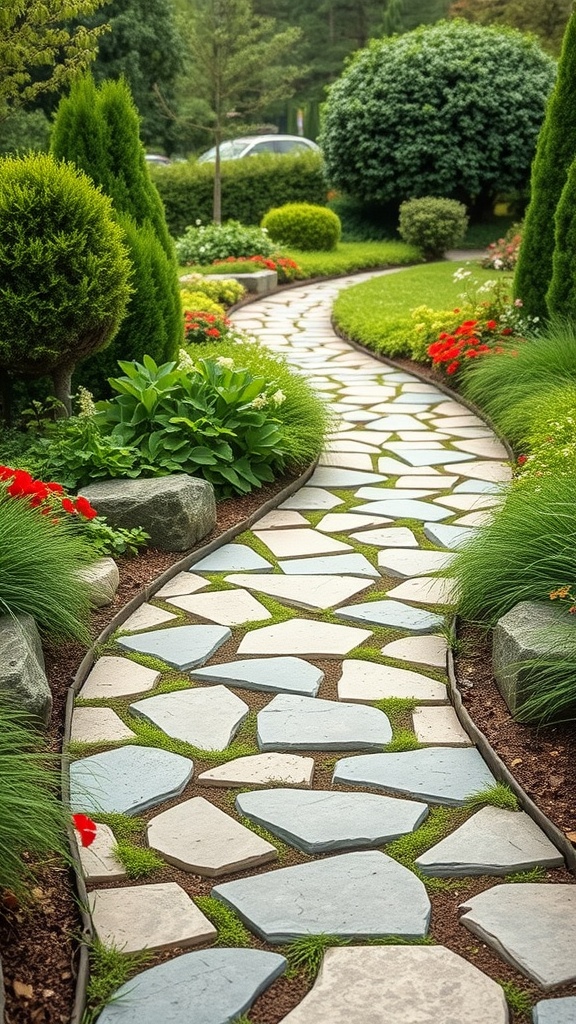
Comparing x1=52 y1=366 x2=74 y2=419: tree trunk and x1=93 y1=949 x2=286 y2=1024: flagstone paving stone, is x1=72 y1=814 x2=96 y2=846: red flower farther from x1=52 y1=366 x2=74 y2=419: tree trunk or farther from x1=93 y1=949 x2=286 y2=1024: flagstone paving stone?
x1=52 y1=366 x2=74 y2=419: tree trunk

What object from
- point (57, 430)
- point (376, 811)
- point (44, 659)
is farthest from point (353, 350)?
point (376, 811)

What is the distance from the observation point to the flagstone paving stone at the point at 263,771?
319 centimetres

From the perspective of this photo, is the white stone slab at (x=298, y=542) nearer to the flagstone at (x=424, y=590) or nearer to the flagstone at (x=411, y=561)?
the flagstone at (x=411, y=561)

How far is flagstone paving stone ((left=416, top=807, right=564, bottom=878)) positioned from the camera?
2758mm

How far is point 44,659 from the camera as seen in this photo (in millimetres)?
3912

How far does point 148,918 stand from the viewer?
2553mm

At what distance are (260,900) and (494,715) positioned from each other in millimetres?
1285

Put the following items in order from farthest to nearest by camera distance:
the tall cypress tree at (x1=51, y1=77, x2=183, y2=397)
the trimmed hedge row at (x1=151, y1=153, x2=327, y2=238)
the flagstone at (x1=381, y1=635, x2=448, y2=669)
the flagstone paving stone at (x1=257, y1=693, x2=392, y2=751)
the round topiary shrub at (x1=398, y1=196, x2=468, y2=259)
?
the trimmed hedge row at (x1=151, y1=153, x2=327, y2=238) < the round topiary shrub at (x1=398, y1=196, x2=468, y2=259) < the tall cypress tree at (x1=51, y1=77, x2=183, y2=397) < the flagstone at (x1=381, y1=635, x2=448, y2=669) < the flagstone paving stone at (x1=257, y1=693, x2=392, y2=751)

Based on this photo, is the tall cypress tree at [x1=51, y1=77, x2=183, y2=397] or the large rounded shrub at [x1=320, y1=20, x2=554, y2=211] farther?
the large rounded shrub at [x1=320, y1=20, x2=554, y2=211]

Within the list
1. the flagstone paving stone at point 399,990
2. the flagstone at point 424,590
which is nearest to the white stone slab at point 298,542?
the flagstone at point 424,590

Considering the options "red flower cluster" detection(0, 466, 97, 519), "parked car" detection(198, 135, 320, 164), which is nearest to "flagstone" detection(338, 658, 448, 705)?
"red flower cluster" detection(0, 466, 97, 519)

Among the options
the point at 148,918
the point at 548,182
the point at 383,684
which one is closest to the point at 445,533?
the point at 383,684

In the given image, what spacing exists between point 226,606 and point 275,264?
11.7 meters

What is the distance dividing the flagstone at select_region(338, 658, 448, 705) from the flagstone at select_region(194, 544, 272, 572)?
1119mm
